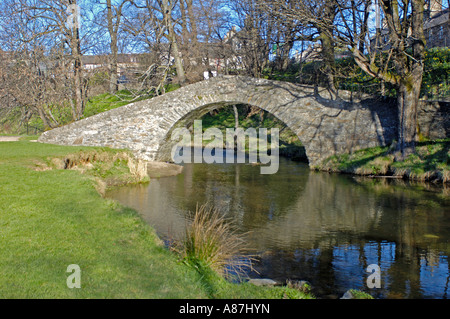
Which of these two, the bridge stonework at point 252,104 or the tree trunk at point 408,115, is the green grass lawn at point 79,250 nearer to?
the bridge stonework at point 252,104

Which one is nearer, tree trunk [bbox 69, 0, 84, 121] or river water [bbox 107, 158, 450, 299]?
river water [bbox 107, 158, 450, 299]

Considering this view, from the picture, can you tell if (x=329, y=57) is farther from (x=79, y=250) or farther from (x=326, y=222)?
(x=79, y=250)

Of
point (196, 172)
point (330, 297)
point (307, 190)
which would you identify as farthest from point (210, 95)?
point (330, 297)

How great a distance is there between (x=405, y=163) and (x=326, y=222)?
6708 millimetres

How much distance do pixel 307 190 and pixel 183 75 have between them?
42.4 ft

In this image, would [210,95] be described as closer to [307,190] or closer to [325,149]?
[325,149]

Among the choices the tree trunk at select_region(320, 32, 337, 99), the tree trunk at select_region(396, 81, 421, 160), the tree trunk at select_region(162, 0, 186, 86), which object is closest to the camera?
the tree trunk at select_region(396, 81, 421, 160)

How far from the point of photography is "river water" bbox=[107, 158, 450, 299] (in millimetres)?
6570

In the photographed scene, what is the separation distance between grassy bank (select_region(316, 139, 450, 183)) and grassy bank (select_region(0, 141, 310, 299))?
10.7 m

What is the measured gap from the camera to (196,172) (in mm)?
17531

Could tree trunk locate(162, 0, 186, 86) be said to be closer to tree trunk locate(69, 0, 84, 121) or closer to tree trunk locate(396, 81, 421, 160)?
tree trunk locate(69, 0, 84, 121)

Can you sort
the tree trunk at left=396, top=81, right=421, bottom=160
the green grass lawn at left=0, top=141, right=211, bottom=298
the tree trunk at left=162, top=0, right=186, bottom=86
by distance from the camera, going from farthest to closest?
the tree trunk at left=162, top=0, right=186, bottom=86
the tree trunk at left=396, top=81, right=421, bottom=160
the green grass lawn at left=0, top=141, right=211, bottom=298

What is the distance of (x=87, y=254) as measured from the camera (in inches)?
208

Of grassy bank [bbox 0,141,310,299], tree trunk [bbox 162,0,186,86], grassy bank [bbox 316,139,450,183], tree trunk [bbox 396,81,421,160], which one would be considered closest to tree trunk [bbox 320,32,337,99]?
grassy bank [bbox 316,139,450,183]
